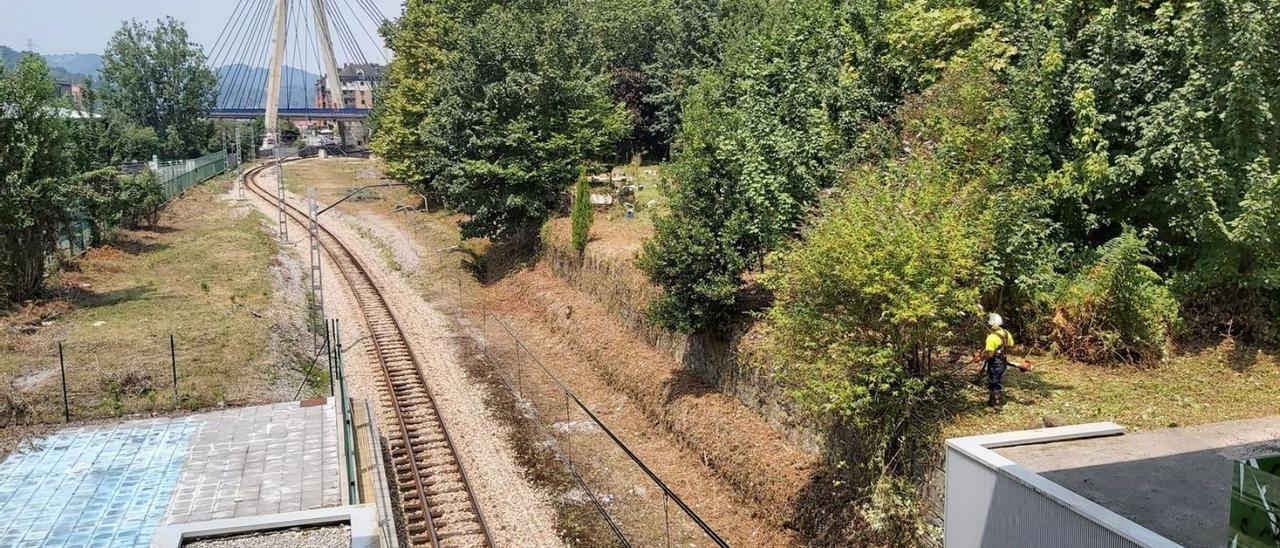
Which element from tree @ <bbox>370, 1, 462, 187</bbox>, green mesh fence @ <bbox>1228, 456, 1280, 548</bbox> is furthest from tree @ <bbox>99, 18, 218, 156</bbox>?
green mesh fence @ <bbox>1228, 456, 1280, 548</bbox>

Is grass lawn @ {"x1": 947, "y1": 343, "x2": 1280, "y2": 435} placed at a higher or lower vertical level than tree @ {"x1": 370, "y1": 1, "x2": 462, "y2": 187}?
lower

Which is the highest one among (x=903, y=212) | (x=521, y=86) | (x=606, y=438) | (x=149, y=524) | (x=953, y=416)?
(x=521, y=86)

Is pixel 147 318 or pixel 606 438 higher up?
pixel 147 318

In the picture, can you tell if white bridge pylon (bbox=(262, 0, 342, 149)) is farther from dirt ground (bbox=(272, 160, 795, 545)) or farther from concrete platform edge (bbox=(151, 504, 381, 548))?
concrete platform edge (bbox=(151, 504, 381, 548))

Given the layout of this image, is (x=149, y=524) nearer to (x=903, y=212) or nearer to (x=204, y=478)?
(x=204, y=478)

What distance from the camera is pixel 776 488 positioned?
54.4ft

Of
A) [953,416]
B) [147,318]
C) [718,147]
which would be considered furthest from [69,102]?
[953,416]

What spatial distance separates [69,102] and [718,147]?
20.3 m

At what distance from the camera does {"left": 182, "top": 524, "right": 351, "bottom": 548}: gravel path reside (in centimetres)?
1009

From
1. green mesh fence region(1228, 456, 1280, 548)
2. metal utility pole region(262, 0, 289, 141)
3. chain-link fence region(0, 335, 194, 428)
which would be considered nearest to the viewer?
green mesh fence region(1228, 456, 1280, 548)

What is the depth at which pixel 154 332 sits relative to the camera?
23.3 meters

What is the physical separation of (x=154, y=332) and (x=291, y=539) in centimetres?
1568

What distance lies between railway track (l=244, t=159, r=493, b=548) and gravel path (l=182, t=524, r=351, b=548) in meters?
5.71

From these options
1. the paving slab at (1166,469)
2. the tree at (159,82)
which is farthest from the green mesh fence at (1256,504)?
the tree at (159,82)
